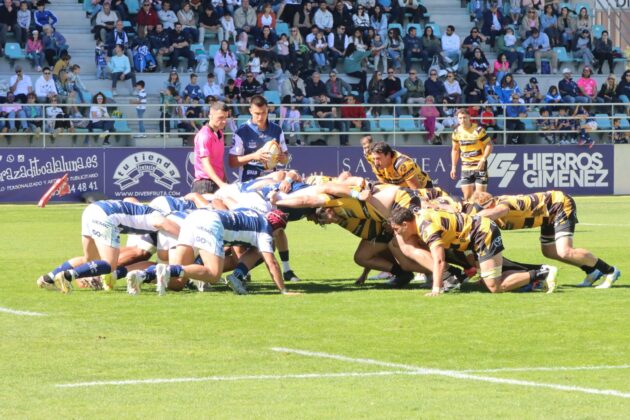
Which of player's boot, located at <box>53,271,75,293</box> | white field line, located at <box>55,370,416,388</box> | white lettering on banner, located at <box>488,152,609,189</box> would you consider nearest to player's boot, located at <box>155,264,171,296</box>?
player's boot, located at <box>53,271,75,293</box>

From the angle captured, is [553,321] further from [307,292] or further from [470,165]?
[470,165]

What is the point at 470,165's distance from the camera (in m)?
25.0

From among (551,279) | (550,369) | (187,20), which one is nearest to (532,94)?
(187,20)

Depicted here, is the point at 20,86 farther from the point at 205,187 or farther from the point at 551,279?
the point at 551,279

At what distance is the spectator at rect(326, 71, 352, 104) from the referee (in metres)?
21.2

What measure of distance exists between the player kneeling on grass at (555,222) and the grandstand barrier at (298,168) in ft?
58.9

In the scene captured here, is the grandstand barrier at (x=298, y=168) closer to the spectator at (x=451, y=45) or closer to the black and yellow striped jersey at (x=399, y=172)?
the spectator at (x=451, y=45)

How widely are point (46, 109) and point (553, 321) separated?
2505 cm

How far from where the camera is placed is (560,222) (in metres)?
14.7

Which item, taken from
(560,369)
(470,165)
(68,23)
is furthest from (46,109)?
(560,369)

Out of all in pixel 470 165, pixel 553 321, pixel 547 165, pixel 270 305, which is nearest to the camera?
pixel 553 321

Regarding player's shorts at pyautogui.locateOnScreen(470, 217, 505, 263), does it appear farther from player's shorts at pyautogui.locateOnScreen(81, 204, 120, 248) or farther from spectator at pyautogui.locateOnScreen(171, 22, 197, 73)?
spectator at pyautogui.locateOnScreen(171, 22, 197, 73)

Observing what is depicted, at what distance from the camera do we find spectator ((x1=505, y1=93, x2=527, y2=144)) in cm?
3891

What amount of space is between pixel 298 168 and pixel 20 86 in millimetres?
7816
